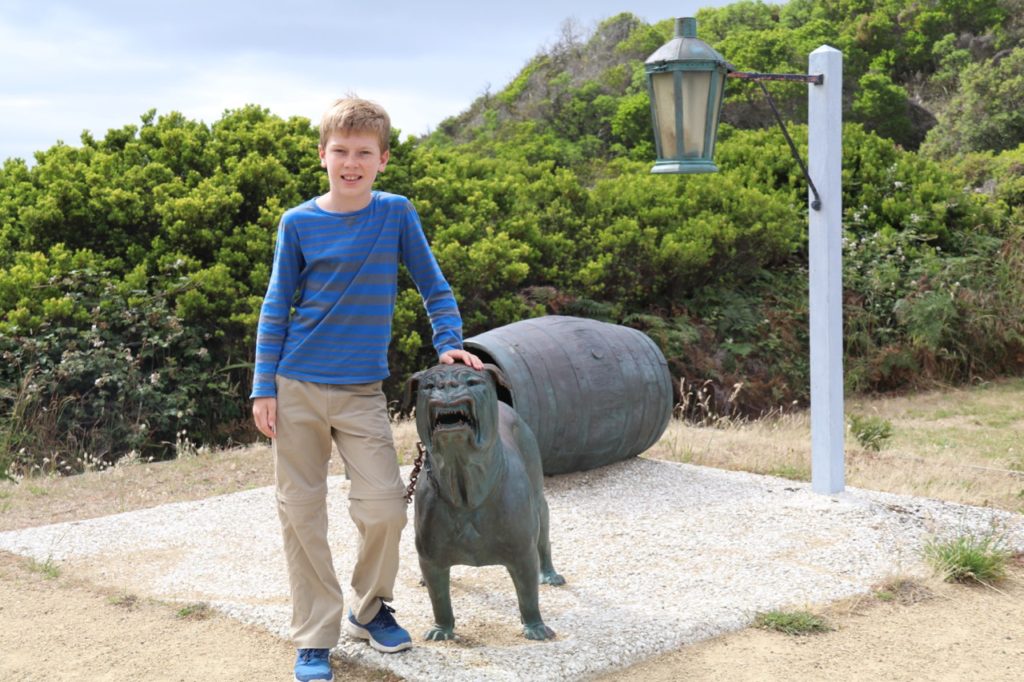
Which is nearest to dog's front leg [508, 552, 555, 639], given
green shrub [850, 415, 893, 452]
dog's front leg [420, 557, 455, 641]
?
dog's front leg [420, 557, 455, 641]

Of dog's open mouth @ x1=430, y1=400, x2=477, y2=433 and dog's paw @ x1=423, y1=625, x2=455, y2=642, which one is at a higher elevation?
dog's open mouth @ x1=430, y1=400, x2=477, y2=433

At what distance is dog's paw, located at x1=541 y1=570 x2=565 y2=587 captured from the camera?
4.75 meters

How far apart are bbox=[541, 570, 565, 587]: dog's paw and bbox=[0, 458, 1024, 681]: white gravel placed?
0.08 meters

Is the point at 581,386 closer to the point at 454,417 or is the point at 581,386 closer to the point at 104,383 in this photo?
the point at 454,417

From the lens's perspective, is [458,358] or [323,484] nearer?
[458,358]

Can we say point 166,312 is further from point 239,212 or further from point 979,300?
point 979,300

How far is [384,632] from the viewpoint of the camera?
397 centimetres

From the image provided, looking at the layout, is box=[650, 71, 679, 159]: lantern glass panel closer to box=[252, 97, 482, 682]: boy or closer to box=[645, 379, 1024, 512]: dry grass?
box=[645, 379, 1024, 512]: dry grass

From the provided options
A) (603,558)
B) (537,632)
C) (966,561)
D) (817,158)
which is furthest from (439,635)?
(817,158)

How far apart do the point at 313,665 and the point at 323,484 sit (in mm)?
618

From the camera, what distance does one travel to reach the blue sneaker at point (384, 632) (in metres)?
3.94

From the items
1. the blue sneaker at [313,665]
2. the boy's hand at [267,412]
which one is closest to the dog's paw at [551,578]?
the blue sneaker at [313,665]

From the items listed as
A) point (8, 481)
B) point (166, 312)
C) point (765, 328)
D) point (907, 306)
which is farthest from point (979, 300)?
point (8, 481)

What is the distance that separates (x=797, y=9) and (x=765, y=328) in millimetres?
14459
